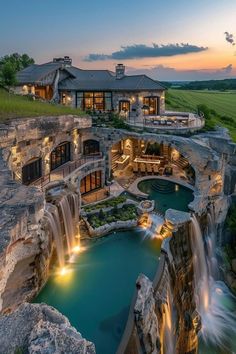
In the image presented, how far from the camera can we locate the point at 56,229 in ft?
59.9

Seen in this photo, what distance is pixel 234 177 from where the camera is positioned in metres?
29.6

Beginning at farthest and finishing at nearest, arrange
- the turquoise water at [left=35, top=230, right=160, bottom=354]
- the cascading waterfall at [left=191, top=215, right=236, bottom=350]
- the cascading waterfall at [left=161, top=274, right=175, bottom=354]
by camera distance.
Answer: the cascading waterfall at [left=191, top=215, right=236, bottom=350] < the cascading waterfall at [left=161, top=274, right=175, bottom=354] < the turquoise water at [left=35, top=230, right=160, bottom=354]

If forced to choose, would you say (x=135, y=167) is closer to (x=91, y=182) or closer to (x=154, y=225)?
(x=91, y=182)

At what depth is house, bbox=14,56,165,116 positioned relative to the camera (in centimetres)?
3794

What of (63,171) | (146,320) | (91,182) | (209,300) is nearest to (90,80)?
(91,182)

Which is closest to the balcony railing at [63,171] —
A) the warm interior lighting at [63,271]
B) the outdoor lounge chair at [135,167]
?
the outdoor lounge chair at [135,167]

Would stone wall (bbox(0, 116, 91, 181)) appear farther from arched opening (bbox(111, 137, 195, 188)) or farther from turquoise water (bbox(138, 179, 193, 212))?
turquoise water (bbox(138, 179, 193, 212))

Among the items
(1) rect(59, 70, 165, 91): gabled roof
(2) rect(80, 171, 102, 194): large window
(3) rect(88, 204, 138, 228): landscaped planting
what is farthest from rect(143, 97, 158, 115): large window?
(3) rect(88, 204, 138, 228): landscaped planting

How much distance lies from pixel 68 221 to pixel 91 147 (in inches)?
572

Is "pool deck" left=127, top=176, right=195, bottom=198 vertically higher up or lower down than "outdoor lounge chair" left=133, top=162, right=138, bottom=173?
Result: lower down

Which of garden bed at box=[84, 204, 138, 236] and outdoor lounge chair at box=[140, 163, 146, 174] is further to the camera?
outdoor lounge chair at box=[140, 163, 146, 174]

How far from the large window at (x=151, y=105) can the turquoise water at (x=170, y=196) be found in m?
11.9

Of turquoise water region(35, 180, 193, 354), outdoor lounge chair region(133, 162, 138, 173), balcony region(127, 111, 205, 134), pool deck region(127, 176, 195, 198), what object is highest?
balcony region(127, 111, 205, 134)

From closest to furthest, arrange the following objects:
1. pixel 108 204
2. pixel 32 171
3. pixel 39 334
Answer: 1. pixel 39 334
2. pixel 32 171
3. pixel 108 204
